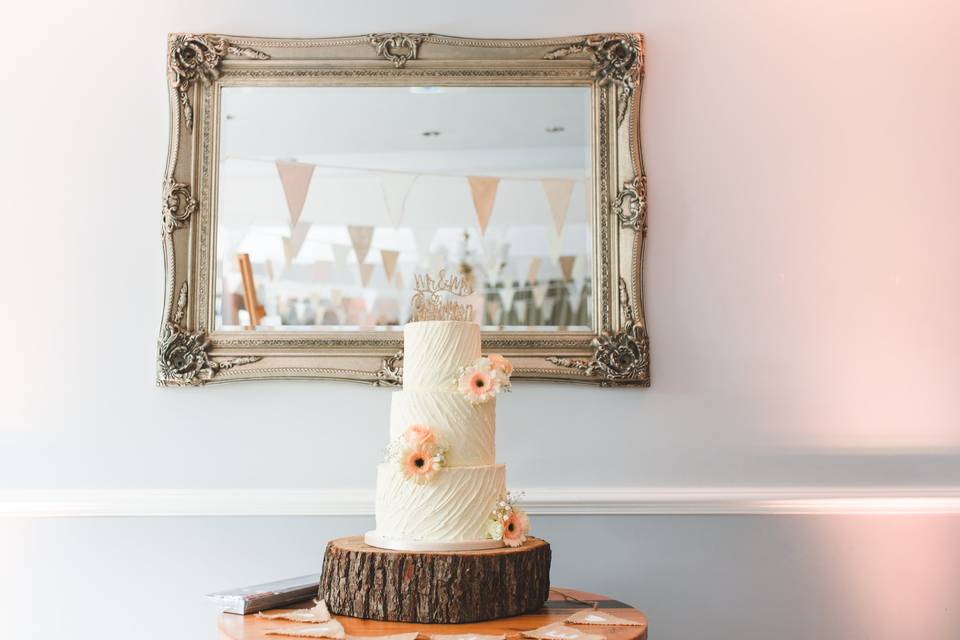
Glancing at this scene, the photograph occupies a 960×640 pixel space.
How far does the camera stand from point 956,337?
2303 mm

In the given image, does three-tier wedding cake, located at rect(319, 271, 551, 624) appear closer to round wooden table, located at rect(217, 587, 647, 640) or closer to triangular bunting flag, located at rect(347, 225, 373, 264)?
round wooden table, located at rect(217, 587, 647, 640)

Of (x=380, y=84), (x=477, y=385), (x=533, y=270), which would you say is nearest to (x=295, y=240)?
(x=380, y=84)

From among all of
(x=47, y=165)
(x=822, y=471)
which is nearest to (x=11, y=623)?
(x=47, y=165)

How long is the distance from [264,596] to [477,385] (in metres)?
0.61

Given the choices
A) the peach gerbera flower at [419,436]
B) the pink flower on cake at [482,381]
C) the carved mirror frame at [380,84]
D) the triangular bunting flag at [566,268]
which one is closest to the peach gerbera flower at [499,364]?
the pink flower on cake at [482,381]

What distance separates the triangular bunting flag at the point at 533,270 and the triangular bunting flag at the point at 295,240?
615mm

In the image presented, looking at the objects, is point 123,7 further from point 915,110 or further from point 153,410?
point 915,110

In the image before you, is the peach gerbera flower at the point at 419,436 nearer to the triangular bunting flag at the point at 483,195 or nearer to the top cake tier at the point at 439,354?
the top cake tier at the point at 439,354

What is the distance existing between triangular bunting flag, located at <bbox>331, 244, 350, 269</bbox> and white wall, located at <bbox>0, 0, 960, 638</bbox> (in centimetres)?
33

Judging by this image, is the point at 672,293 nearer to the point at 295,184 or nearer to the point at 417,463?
the point at 417,463

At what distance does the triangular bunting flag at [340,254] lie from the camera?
2.29 meters

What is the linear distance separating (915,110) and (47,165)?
2429mm

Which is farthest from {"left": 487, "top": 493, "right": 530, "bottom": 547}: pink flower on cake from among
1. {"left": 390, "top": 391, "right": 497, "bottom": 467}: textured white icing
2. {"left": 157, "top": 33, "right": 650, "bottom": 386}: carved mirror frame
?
{"left": 157, "top": 33, "right": 650, "bottom": 386}: carved mirror frame

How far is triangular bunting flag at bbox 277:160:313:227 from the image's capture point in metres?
2.31
